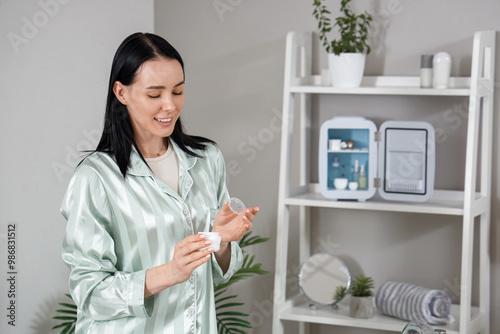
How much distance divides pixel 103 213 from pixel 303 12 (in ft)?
5.11

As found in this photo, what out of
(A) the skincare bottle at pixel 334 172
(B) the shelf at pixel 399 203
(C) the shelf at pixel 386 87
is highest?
(C) the shelf at pixel 386 87

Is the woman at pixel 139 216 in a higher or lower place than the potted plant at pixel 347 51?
lower

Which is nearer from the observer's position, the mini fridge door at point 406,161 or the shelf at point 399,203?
the shelf at point 399,203

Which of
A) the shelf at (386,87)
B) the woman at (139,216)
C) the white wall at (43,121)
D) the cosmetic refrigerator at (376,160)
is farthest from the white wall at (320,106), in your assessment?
the woman at (139,216)

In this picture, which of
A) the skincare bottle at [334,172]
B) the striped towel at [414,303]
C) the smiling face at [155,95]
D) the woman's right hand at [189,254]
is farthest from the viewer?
the skincare bottle at [334,172]

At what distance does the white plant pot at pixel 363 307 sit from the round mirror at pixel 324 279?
101mm

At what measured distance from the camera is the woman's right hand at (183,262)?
129 cm

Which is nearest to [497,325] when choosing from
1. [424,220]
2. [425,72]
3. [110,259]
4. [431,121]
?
[424,220]

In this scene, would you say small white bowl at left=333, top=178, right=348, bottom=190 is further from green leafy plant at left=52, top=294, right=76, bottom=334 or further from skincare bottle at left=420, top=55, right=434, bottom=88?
green leafy plant at left=52, top=294, right=76, bottom=334

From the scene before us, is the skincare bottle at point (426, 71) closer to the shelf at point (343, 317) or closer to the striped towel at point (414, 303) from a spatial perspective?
the striped towel at point (414, 303)

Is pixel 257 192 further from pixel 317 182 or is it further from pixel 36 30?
pixel 36 30

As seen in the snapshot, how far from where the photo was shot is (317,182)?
8.79ft

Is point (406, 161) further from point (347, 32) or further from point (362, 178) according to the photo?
point (347, 32)

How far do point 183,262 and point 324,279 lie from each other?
127 centimetres
